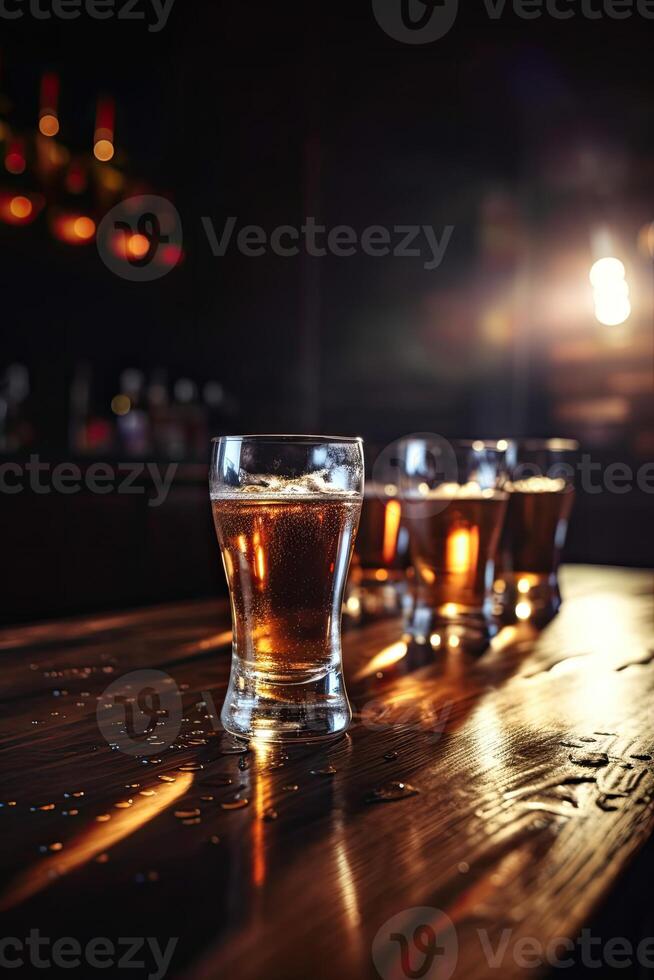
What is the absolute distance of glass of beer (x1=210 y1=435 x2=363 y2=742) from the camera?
24.6 inches

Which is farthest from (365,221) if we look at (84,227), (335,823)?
(335,823)

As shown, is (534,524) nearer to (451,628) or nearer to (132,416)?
(451,628)

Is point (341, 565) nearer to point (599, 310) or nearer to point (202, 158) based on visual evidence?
point (202, 158)

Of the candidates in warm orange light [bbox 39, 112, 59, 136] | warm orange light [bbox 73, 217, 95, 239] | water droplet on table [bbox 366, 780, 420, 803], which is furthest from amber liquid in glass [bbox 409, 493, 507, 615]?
warm orange light [bbox 39, 112, 59, 136]

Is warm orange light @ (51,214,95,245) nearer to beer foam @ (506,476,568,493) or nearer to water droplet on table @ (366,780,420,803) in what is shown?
beer foam @ (506,476,568,493)

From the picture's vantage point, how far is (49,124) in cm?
397

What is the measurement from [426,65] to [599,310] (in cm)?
163

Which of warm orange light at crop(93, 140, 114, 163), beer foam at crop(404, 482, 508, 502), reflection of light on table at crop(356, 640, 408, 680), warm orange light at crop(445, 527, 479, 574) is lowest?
reflection of light on table at crop(356, 640, 408, 680)

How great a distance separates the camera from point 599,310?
518 cm

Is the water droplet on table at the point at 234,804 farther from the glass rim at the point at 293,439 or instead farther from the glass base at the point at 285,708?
the glass rim at the point at 293,439

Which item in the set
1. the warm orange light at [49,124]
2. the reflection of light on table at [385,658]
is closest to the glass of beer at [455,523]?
the reflection of light on table at [385,658]

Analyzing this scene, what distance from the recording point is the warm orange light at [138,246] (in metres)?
4.32

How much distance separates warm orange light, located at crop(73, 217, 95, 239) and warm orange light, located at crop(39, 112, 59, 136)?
1.24ft

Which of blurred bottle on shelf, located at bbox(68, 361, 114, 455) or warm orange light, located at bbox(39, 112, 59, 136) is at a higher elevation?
warm orange light, located at bbox(39, 112, 59, 136)
